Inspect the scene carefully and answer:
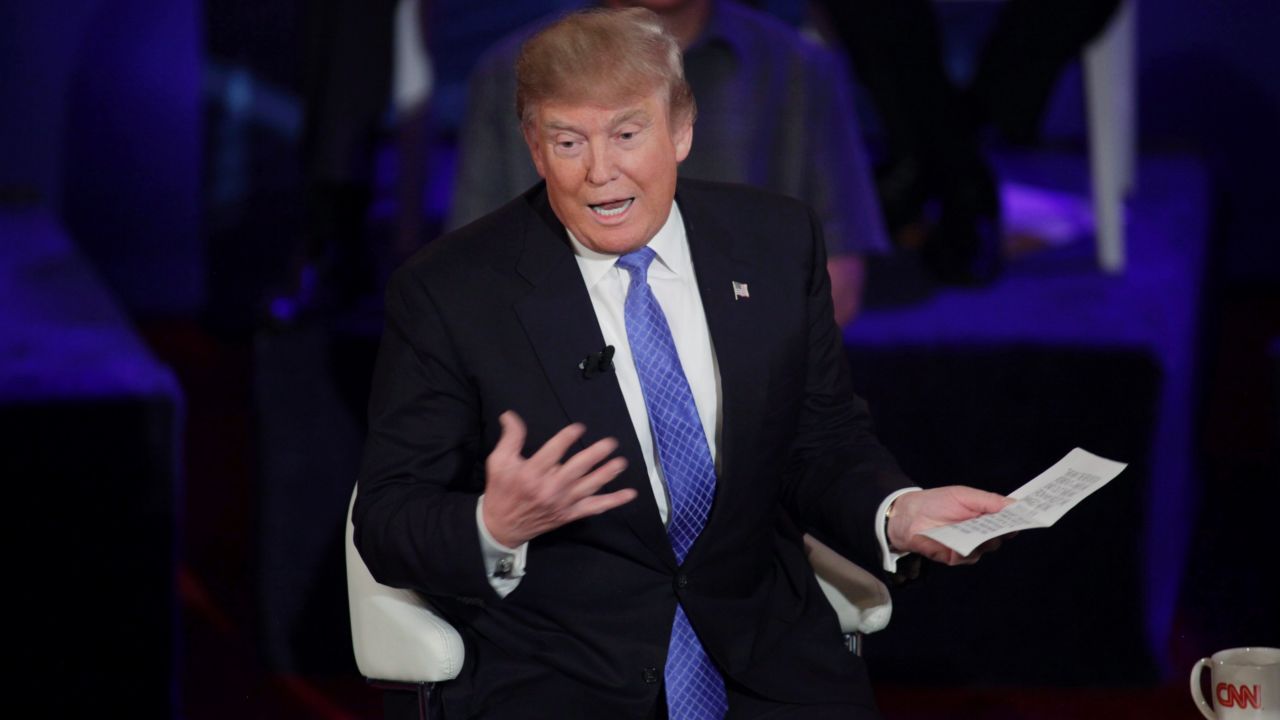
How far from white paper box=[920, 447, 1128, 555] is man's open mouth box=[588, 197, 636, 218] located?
514 mm

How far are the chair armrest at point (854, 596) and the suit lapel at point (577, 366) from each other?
289 mm

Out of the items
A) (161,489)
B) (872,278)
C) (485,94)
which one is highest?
(485,94)

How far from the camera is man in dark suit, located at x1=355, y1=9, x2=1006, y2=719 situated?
1.97 m

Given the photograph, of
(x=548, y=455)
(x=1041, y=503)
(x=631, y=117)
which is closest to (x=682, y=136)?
(x=631, y=117)

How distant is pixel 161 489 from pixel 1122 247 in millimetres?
2231

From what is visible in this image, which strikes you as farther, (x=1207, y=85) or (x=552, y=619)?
(x=1207, y=85)

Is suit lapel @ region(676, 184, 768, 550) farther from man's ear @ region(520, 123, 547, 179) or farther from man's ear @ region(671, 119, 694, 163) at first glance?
man's ear @ region(520, 123, 547, 179)

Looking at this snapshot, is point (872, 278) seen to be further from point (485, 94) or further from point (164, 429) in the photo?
point (164, 429)

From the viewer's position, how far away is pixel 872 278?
3842 millimetres

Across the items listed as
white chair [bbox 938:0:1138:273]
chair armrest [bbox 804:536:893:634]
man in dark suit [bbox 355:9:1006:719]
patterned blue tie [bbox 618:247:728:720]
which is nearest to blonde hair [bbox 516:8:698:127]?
man in dark suit [bbox 355:9:1006:719]

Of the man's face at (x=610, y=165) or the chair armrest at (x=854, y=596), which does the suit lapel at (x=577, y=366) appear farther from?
the chair armrest at (x=854, y=596)

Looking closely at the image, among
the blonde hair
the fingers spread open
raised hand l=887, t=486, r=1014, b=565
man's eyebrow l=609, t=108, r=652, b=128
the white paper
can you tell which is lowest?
raised hand l=887, t=486, r=1014, b=565

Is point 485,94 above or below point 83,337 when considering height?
above

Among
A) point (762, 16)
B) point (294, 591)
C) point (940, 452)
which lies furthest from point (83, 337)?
point (940, 452)
